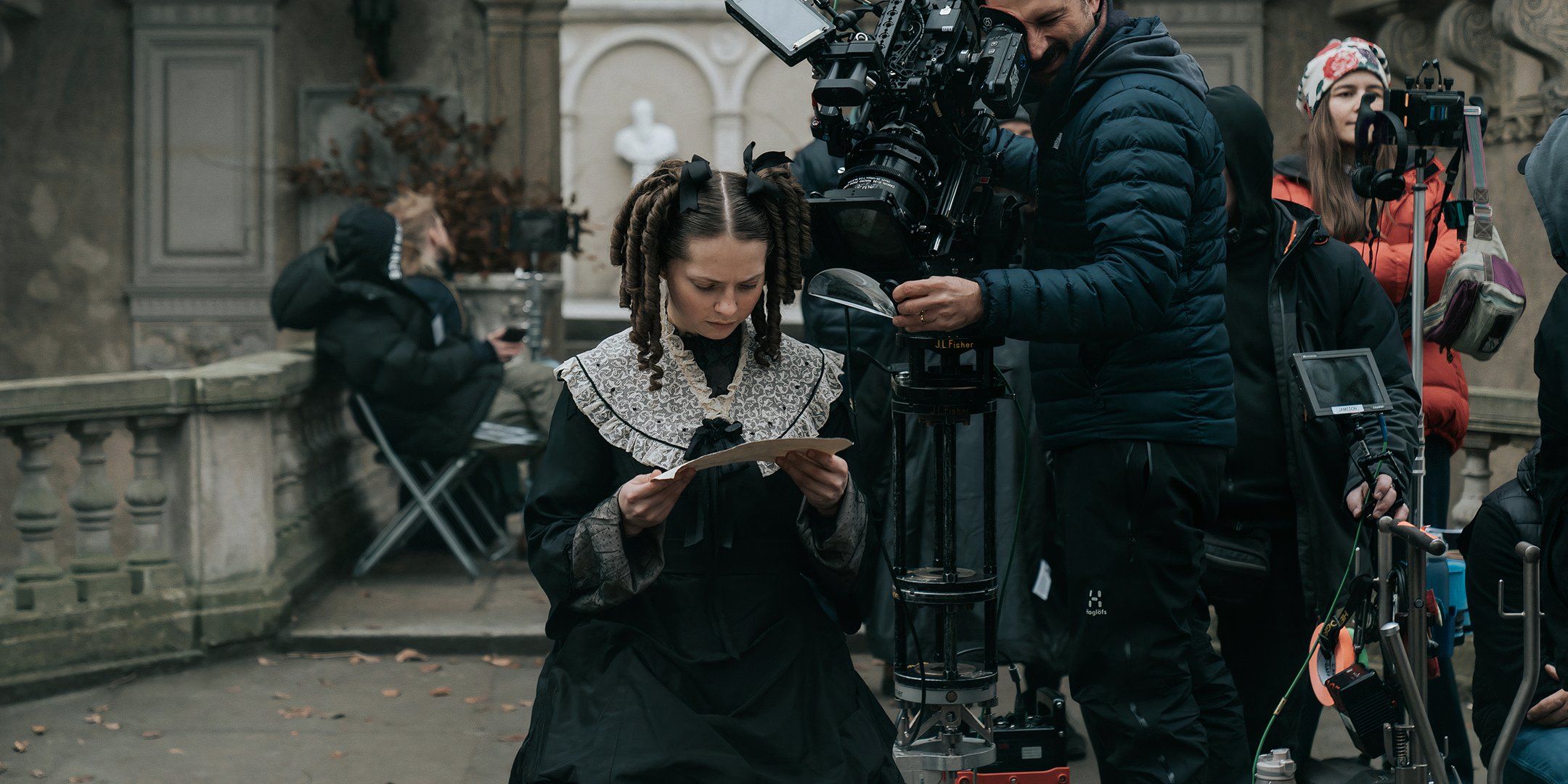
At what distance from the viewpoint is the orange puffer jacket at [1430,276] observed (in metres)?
4.03

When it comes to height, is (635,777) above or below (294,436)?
below

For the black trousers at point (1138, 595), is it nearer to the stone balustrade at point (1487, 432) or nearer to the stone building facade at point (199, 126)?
the stone balustrade at point (1487, 432)

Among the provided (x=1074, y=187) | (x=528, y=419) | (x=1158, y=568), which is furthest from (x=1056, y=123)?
(x=528, y=419)

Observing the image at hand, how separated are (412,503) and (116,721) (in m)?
1.87

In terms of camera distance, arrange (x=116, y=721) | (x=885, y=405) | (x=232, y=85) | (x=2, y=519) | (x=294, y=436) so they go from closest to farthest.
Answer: (x=885, y=405)
(x=116, y=721)
(x=294, y=436)
(x=2, y=519)
(x=232, y=85)

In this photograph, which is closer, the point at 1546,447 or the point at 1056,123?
the point at 1546,447

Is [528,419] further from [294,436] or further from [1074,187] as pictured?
[1074,187]

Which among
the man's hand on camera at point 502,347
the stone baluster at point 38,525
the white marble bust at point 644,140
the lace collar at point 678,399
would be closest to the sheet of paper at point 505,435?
the man's hand on camera at point 502,347

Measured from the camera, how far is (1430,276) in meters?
4.06

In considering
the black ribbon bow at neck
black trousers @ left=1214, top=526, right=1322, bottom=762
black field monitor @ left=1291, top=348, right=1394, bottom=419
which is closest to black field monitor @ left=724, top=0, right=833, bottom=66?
the black ribbon bow at neck

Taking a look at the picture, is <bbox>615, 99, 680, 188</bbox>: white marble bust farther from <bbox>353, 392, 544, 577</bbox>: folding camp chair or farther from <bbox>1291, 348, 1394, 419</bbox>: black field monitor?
<bbox>1291, 348, 1394, 419</bbox>: black field monitor

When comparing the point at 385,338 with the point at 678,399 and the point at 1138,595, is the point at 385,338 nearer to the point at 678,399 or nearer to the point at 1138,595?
the point at 678,399

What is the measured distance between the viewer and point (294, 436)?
6.30m

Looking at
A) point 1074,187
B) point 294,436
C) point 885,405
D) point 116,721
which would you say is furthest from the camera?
point 294,436
